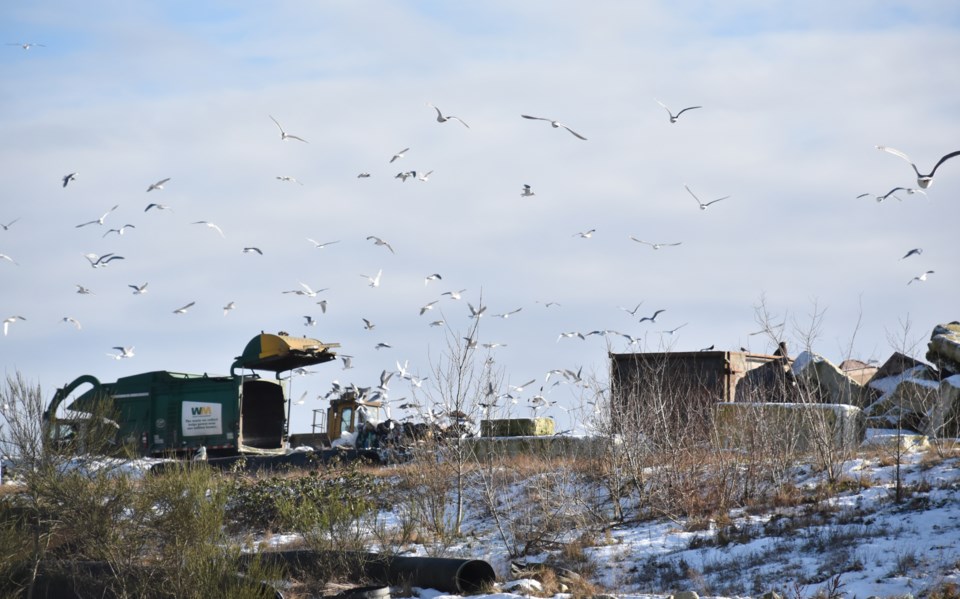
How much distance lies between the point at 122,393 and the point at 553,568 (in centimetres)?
1456

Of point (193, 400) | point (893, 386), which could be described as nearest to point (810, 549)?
point (893, 386)

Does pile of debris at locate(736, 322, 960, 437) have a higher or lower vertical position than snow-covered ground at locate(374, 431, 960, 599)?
higher

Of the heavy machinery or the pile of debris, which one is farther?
the heavy machinery

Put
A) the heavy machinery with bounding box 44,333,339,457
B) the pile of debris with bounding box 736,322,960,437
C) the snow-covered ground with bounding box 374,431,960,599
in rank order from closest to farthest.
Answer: the snow-covered ground with bounding box 374,431,960,599, the pile of debris with bounding box 736,322,960,437, the heavy machinery with bounding box 44,333,339,457

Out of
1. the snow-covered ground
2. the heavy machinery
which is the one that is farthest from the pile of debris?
the heavy machinery

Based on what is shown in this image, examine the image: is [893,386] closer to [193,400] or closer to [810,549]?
[810,549]

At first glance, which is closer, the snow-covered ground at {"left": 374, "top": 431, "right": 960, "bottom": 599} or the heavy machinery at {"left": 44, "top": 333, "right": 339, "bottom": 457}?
the snow-covered ground at {"left": 374, "top": 431, "right": 960, "bottom": 599}

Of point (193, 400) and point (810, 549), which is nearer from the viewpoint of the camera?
point (810, 549)

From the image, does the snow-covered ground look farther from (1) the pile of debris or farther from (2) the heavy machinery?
(2) the heavy machinery

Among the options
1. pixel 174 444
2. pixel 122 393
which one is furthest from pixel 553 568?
pixel 122 393

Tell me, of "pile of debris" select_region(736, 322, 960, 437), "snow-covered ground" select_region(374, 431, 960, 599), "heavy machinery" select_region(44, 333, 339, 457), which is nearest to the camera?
"snow-covered ground" select_region(374, 431, 960, 599)

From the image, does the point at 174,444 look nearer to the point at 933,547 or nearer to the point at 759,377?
the point at 759,377

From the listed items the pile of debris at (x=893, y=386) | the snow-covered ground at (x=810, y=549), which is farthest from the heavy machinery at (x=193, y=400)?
the pile of debris at (x=893, y=386)

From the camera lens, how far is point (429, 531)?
1862 cm
